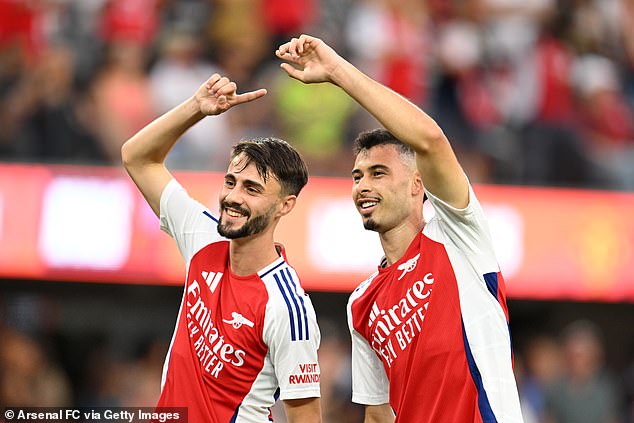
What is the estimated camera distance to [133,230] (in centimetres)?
1013

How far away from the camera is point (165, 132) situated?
5535 millimetres

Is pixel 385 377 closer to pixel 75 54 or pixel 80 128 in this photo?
pixel 80 128

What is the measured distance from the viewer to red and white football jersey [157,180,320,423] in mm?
5191

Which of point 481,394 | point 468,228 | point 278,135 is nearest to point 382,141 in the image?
point 468,228

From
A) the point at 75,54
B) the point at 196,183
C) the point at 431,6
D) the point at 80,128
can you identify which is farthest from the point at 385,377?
the point at 431,6

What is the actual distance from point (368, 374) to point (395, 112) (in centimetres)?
146

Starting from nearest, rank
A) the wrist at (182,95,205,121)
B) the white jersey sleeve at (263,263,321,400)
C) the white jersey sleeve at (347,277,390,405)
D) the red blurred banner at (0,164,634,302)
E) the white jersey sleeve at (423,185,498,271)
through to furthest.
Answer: the white jersey sleeve at (423,185,498,271) < the white jersey sleeve at (263,263,321,400) < the wrist at (182,95,205,121) < the white jersey sleeve at (347,277,390,405) < the red blurred banner at (0,164,634,302)

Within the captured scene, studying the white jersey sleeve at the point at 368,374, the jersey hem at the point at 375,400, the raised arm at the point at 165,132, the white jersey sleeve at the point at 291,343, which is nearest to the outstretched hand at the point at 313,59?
the raised arm at the point at 165,132

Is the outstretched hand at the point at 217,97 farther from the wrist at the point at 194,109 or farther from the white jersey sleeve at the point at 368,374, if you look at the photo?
the white jersey sleeve at the point at 368,374

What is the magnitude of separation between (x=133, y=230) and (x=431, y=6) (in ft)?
16.6

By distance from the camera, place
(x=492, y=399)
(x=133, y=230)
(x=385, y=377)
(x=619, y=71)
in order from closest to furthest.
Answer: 1. (x=492, y=399)
2. (x=385, y=377)
3. (x=133, y=230)
4. (x=619, y=71)

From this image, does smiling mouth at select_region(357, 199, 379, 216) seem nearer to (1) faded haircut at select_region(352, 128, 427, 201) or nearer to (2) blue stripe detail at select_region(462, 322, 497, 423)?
(1) faded haircut at select_region(352, 128, 427, 201)

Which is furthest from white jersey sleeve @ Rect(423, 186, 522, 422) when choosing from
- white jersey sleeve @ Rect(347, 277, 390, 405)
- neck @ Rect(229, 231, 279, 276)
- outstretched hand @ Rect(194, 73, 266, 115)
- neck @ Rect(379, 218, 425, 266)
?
outstretched hand @ Rect(194, 73, 266, 115)

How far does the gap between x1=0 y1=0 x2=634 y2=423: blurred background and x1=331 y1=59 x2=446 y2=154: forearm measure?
5.55 meters
